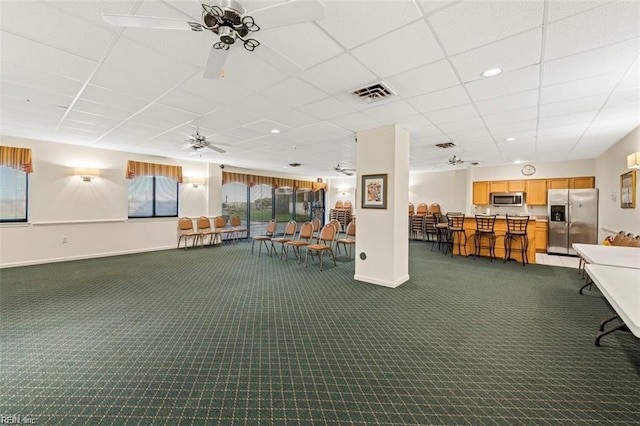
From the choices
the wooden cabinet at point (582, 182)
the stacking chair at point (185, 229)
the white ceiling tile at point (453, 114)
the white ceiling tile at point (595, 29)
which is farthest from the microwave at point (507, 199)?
the stacking chair at point (185, 229)

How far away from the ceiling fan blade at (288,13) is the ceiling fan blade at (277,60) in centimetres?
61

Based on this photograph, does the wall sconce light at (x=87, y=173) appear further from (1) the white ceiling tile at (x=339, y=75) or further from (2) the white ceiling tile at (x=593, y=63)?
(2) the white ceiling tile at (x=593, y=63)

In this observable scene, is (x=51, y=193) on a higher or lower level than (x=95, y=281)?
higher

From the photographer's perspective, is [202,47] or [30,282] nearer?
[202,47]

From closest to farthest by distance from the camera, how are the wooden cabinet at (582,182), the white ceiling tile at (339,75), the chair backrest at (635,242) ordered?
the white ceiling tile at (339,75) → the chair backrest at (635,242) → the wooden cabinet at (582,182)

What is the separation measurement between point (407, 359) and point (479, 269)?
4058 mm

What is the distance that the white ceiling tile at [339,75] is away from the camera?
2.42m

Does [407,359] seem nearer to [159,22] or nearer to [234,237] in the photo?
[159,22]

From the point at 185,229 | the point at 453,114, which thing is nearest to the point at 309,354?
the point at 453,114

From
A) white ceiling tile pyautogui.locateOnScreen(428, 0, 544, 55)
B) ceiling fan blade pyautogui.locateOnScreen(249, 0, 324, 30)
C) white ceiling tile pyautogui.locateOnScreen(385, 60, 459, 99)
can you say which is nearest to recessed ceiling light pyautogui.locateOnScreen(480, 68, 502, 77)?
white ceiling tile pyautogui.locateOnScreen(385, 60, 459, 99)

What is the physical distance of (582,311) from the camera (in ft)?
11.1

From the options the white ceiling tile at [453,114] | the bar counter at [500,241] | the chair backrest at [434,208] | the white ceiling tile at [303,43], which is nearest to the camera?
the white ceiling tile at [303,43]

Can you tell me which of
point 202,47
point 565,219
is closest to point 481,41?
point 202,47

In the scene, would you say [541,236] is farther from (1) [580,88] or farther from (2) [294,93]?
(2) [294,93]
